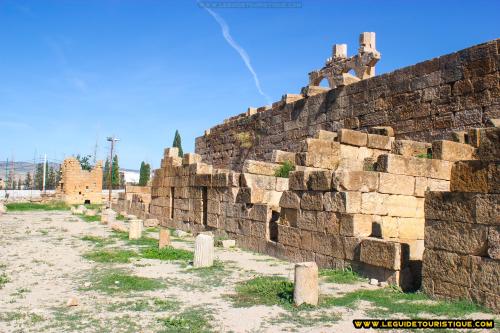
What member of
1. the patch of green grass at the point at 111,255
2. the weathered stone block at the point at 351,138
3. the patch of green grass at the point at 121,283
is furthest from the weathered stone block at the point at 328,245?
the patch of green grass at the point at 111,255

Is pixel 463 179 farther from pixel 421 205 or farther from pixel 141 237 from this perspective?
pixel 141 237

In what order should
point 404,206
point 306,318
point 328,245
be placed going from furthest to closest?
point 404,206
point 328,245
point 306,318

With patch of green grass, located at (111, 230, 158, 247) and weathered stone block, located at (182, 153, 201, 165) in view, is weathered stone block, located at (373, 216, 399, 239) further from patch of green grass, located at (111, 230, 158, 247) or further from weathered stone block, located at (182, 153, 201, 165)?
weathered stone block, located at (182, 153, 201, 165)

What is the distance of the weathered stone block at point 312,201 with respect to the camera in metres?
9.39

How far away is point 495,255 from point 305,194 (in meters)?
4.59

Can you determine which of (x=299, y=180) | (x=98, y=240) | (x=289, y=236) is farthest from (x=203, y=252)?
(x=98, y=240)

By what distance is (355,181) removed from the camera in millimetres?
8828

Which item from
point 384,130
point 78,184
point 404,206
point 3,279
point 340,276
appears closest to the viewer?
point 3,279

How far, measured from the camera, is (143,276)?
8234mm

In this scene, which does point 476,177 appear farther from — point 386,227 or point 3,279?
point 3,279

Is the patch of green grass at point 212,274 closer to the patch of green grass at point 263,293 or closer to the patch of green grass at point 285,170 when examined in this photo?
the patch of green grass at point 263,293

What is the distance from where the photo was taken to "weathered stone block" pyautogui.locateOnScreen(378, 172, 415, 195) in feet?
29.8

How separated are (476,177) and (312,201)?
399cm

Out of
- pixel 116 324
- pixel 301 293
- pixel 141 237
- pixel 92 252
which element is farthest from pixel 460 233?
pixel 141 237
